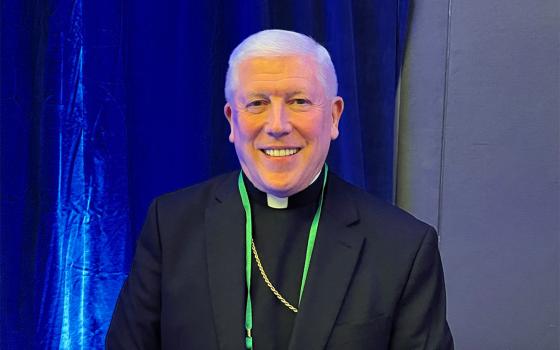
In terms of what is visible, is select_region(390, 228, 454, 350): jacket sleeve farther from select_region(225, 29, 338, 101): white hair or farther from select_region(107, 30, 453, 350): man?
select_region(225, 29, 338, 101): white hair

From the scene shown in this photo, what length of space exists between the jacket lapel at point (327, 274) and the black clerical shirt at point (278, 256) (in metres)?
0.05

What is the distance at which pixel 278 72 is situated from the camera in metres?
1.22

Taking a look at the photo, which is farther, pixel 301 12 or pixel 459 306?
pixel 459 306

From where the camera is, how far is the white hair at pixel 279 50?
1.24 metres

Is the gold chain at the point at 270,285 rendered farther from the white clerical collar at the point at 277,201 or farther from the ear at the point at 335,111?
the ear at the point at 335,111

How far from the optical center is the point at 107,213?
2.01 metres

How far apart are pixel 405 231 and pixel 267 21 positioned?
102 centimetres

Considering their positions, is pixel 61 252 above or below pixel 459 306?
above

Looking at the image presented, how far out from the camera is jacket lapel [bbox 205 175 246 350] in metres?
1.25

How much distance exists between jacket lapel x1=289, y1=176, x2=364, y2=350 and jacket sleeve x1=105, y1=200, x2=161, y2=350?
31 centimetres

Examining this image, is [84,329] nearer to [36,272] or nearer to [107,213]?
[36,272]

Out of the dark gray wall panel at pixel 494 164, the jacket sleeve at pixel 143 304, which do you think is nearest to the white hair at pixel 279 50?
the jacket sleeve at pixel 143 304

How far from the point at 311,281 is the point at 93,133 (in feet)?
3.32

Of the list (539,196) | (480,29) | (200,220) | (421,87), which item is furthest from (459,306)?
(200,220)
